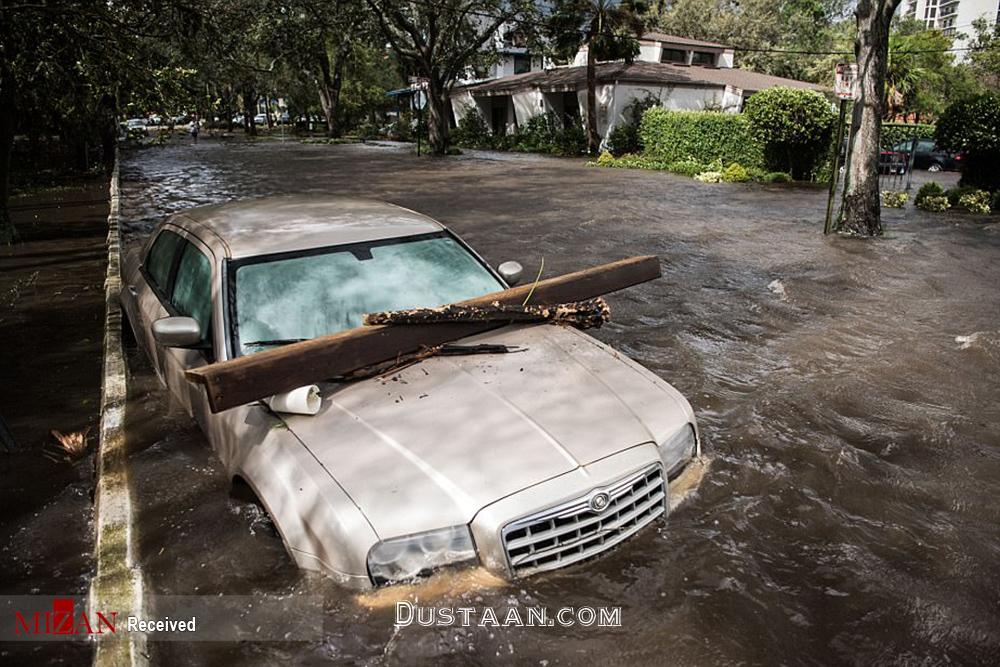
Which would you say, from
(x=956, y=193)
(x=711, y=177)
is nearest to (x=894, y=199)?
(x=956, y=193)

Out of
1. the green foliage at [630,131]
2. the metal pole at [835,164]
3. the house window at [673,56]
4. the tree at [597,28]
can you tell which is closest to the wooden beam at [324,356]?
the metal pole at [835,164]

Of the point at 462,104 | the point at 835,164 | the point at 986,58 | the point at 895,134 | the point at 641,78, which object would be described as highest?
the point at 986,58

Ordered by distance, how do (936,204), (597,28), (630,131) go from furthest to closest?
(630,131) < (597,28) < (936,204)

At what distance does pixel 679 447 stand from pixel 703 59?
138 ft

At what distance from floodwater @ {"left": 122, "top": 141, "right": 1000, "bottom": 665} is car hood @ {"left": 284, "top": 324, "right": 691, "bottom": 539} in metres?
0.36

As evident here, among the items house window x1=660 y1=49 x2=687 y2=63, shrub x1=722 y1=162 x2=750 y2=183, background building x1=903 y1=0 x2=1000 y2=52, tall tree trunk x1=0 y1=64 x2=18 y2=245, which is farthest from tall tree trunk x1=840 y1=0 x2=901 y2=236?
background building x1=903 y1=0 x2=1000 y2=52

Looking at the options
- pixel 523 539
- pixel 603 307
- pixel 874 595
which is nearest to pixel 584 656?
pixel 523 539

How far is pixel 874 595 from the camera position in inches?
125

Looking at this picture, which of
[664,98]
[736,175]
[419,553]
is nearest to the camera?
[419,553]

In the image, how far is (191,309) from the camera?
13.7 ft

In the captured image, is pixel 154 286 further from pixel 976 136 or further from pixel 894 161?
pixel 894 161

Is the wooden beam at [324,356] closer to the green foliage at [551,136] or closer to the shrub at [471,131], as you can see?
the green foliage at [551,136]

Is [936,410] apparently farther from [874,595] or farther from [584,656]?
[584,656]

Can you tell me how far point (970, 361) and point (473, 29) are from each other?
31832 mm
